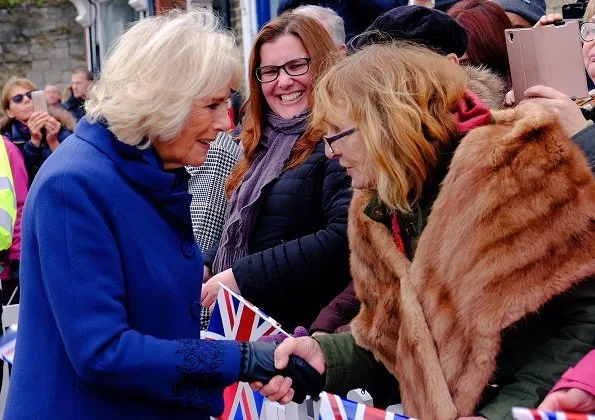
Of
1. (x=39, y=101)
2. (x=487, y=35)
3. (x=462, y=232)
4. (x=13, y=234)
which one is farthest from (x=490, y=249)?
(x=39, y=101)

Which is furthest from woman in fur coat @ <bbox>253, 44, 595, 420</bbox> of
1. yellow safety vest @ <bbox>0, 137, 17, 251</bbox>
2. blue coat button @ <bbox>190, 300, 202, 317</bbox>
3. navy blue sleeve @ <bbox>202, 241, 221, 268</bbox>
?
yellow safety vest @ <bbox>0, 137, 17, 251</bbox>

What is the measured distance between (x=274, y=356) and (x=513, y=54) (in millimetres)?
1237

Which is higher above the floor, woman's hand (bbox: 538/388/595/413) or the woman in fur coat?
the woman in fur coat

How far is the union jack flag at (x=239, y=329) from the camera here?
347cm

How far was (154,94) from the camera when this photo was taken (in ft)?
8.46

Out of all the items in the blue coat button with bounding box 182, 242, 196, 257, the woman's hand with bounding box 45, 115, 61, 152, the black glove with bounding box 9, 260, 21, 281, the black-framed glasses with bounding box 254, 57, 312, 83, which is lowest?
the black glove with bounding box 9, 260, 21, 281

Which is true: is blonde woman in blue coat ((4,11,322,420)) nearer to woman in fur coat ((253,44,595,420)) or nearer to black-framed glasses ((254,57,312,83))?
woman in fur coat ((253,44,595,420))

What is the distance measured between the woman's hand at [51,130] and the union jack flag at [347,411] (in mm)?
5984

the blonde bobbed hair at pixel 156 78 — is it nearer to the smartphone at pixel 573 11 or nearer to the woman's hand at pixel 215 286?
the woman's hand at pixel 215 286

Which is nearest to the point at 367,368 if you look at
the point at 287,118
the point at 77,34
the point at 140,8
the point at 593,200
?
the point at 593,200

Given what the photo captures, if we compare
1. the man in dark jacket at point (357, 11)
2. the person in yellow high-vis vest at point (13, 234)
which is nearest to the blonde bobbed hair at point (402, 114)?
the man in dark jacket at point (357, 11)

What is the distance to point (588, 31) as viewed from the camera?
10.8 ft

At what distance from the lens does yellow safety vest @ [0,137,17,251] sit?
17.4 feet

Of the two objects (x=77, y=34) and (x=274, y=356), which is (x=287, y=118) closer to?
(x=274, y=356)
